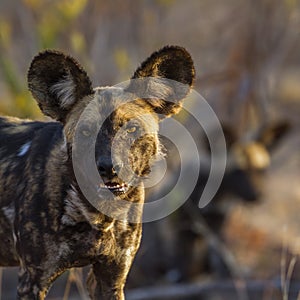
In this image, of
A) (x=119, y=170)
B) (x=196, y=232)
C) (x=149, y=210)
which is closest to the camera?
(x=119, y=170)

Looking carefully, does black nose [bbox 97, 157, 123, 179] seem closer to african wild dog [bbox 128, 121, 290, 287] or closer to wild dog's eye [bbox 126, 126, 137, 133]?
wild dog's eye [bbox 126, 126, 137, 133]

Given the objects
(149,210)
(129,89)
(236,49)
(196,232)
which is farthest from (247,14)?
(129,89)

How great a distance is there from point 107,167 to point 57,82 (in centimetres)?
51

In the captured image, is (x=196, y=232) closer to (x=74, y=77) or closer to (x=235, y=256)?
(x=235, y=256)

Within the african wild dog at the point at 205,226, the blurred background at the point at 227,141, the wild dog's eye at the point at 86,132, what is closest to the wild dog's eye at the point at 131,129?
the wild dog's eye at the point at 86,132

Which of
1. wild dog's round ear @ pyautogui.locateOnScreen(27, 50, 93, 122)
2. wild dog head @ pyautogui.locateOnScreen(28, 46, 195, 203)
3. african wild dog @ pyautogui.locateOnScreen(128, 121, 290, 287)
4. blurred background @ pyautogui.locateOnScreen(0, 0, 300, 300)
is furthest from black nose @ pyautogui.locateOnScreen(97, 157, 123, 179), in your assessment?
african wild dog @ pyautogui.locateOnScreen(128, 121, 290, 287)

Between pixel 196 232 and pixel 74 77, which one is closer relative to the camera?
pixel 74 77

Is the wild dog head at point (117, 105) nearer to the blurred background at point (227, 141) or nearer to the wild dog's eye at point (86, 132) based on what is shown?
the wild dog's eye at point (86, 132)

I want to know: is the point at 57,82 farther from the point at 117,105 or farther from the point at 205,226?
the point at 205,226

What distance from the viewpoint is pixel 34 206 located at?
3.20 metres

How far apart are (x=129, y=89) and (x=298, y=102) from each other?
10473 millimetres

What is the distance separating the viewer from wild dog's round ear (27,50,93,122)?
124 inches

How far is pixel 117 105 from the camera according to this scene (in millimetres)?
3117

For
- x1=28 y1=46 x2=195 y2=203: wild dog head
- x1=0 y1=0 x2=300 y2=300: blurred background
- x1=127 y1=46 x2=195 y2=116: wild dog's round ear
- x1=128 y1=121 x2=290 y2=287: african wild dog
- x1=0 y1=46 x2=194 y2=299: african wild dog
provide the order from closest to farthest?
x1=28 y1=46 x2=195 y2=203: wild dog head → x1=0 y1=46 x2=194 y2=299: african wild dog → x1=127 y1=46 x2=195 y2=116: wild dog's round ear → x1=0 y1=0 x2=300 y2=300: blurred background → x1=128 y1=121 x2=290 y2=287: african wild dog
